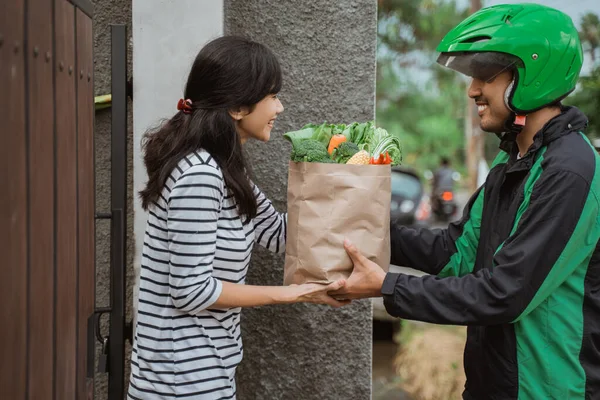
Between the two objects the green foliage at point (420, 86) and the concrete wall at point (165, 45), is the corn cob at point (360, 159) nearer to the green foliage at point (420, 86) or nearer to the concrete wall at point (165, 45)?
the concrete wall at point (165, 45)

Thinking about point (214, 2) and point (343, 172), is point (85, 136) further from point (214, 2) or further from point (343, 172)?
point (214, 2)

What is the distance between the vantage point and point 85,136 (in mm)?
1839

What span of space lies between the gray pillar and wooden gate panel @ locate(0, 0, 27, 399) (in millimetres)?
1439

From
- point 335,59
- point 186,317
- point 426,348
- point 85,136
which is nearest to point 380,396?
point 426,348

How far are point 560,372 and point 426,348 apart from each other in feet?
10.5

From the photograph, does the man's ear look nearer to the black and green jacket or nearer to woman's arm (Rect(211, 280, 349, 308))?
woman's arm (Rect(211, 280, 349, 308))

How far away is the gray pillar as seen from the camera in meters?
2.74

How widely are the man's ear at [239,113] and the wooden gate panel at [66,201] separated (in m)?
0.52

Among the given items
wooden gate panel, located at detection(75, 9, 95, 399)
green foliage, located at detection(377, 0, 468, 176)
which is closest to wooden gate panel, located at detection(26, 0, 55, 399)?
wooden gate panel, located at detection(75, 9, 95, 399)

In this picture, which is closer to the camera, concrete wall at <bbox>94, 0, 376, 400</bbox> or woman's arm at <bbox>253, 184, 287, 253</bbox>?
woman's arm at <bbox>253, 184, 287, 253</bbox>

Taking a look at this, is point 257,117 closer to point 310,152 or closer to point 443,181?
point 310,152

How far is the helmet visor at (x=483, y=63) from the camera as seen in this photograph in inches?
81.2

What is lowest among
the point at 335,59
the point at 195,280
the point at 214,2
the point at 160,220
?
the point at 195,280

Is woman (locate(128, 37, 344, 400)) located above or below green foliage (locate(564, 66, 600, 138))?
below
